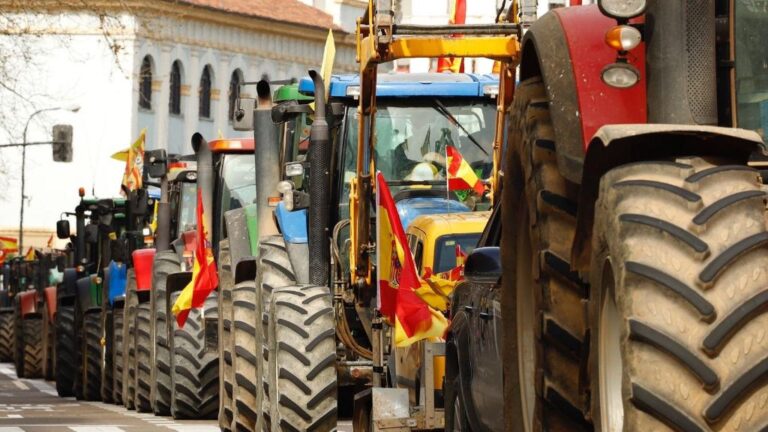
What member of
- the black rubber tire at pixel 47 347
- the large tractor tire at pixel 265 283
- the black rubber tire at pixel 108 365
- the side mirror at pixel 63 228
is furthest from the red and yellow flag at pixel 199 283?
the black rubber tire at pixel 47 347

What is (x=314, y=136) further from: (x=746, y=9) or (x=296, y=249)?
(x=746, y=9)

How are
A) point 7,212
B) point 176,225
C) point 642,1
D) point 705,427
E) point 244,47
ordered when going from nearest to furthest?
1. point 705,427
2. point 642,1
3. point 176,225
4. point 7,212
5. point 244,47

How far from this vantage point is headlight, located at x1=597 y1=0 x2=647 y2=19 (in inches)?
285

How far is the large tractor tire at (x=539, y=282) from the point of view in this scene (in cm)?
738

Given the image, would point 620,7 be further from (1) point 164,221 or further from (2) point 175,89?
(2) point 175,89

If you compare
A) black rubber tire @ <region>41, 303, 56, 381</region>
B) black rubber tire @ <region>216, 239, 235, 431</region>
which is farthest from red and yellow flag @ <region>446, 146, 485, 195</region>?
black rubber tire @ <region>41, 303, 56, 381</region>

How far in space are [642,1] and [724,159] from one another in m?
0.73

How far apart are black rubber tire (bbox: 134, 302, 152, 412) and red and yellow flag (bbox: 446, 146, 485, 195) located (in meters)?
10.0

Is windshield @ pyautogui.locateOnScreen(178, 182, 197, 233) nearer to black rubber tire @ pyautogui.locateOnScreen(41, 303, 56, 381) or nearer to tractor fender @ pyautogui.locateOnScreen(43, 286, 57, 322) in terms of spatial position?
tractor fender @ pyautogui.locateOnScreen(43, 286, 57, 322)

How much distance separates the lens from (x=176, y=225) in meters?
28.1

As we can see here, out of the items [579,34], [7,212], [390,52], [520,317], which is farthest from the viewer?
[7,212]

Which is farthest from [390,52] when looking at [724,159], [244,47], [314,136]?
[244,47]

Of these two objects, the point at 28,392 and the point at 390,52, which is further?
the point at 28,392

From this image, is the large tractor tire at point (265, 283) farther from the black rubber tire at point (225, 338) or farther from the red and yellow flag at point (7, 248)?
the red and yellow flag at point (7, 248)
